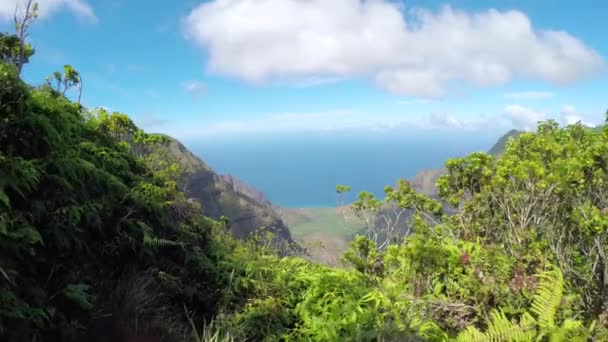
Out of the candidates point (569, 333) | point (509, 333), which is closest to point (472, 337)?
point (509, 333)

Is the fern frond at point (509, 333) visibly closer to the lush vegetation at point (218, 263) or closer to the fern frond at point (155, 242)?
the lush vegetation at point (218, 263)

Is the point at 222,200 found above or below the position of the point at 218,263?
below

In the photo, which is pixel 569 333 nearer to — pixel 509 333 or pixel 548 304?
pixel 548 304

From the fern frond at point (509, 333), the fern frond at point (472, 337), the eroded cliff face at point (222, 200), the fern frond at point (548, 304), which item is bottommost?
the eroded cliff face at point (222, 200)

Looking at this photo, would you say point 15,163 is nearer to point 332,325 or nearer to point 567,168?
point 332,325

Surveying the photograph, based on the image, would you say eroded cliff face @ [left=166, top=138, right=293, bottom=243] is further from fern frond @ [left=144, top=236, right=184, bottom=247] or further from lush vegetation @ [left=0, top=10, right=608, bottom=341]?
fern frond @ [left=144, top=236, right=184, bottom=247]

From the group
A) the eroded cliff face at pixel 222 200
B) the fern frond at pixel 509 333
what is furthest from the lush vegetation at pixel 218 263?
the eroded cliff face at pixel 222 200

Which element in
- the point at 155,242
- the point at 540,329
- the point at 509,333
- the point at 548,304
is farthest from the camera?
the point at 548,304

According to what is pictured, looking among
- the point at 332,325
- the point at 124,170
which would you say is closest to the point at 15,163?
the point at 124,170
